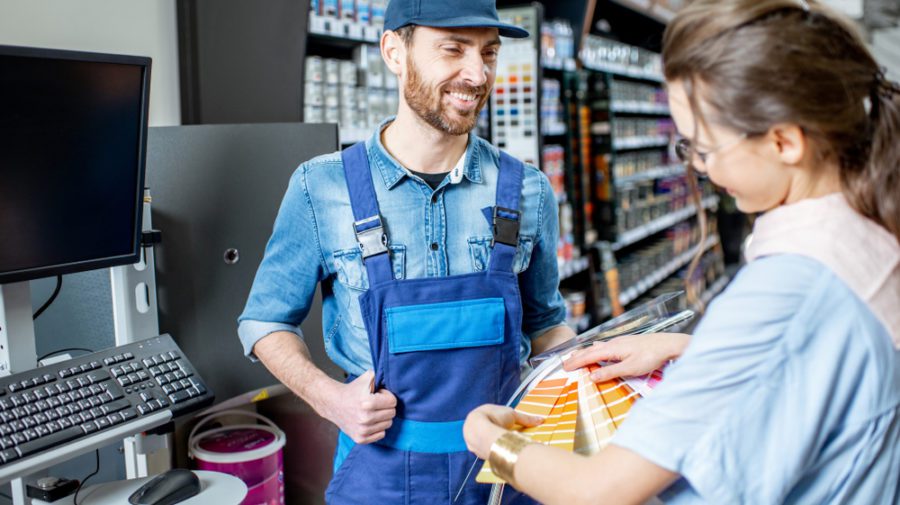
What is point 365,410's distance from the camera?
151cm

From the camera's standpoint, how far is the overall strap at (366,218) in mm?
1585

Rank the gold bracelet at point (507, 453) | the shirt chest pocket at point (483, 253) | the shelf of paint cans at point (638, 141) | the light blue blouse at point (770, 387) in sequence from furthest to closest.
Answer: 1. the shelf of paint cans at point (638, 141)
2. the shirt chest pocket at point (483, 253)
3. the gold bracelet at point (507, 453)
4. the light blue blouse at point (770, 387)

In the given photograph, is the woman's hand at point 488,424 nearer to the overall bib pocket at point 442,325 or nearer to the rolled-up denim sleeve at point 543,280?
the overall bib pocket at point 442,325

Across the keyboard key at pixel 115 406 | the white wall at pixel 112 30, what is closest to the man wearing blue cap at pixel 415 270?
the keyboard key at pixel 115 406

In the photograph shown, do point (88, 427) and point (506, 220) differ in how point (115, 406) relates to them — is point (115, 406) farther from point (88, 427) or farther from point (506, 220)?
point (506, 220)

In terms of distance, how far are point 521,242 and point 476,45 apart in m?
0.45

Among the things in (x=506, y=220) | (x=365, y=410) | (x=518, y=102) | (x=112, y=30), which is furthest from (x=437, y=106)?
Result: (x=518, y=102)

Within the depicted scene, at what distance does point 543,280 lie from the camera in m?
1.86

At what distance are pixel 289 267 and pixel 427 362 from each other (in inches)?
15.5

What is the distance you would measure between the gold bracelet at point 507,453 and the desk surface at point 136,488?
2.50 ft

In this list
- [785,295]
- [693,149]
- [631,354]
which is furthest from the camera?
[631,354]

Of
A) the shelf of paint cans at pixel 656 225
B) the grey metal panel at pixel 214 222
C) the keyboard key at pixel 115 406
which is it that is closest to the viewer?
the keyboard key at pixel 115 406

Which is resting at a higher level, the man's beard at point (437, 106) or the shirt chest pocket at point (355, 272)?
the man's beard at point (437, 106)

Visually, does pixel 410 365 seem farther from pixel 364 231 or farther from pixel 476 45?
pixel 476 45
